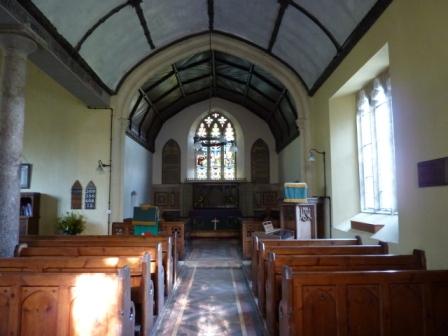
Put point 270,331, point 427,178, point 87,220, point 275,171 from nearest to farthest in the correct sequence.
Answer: point 270,331, point 427,178, point 87,220, point 275,171

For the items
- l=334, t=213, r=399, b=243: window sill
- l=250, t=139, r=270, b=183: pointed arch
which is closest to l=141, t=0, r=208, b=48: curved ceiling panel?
l=334, t=213, r=399, b=243: window sill

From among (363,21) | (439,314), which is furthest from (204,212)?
(439,314)

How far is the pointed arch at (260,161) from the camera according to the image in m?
12.8

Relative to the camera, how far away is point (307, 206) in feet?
18.6

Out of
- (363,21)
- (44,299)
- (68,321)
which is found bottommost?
(68,321)

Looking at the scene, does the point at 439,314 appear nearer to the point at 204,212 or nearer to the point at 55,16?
the point at 55,16

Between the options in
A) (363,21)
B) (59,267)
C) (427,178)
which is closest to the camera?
(59,267)

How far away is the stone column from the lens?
13.4 feet

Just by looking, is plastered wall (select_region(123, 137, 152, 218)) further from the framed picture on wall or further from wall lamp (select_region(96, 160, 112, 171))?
the framed picture on wall

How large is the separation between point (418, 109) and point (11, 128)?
15.2 ft

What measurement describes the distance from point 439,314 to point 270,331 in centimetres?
141

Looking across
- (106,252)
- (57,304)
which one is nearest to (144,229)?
(106,252)

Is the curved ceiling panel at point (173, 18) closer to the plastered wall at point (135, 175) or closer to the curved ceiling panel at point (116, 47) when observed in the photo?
the curved ceiling panel at point (116, 47)

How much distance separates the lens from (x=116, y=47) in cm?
681
